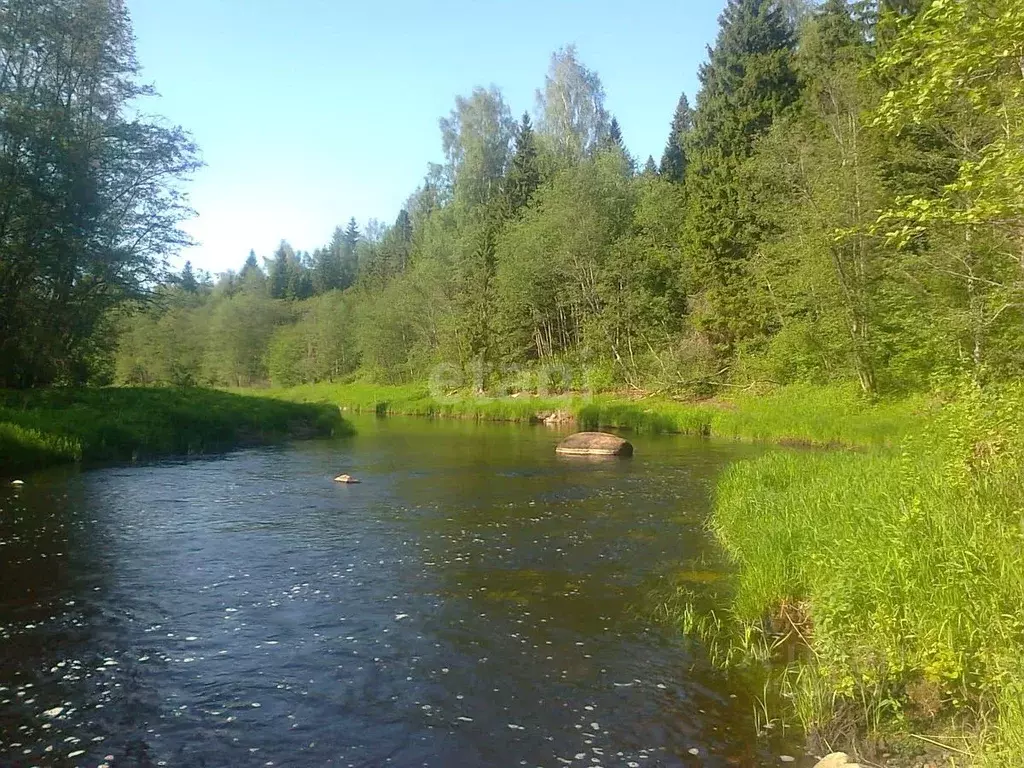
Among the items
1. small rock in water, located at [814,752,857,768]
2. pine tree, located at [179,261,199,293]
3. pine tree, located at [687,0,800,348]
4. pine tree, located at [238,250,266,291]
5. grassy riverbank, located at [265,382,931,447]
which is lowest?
small rock in water, located at [814,752,857,768]

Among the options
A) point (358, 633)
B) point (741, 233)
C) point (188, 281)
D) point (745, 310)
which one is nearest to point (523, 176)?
point (741, 233)

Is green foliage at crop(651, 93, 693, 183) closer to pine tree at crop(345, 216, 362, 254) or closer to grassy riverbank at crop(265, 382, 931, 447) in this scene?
grassy riverbank at crop(265, 382, 931, 447)

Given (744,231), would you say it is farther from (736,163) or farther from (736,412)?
(736,412)

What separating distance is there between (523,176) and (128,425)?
44885 millimetres

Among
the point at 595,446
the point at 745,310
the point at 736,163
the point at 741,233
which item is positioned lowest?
the point at 595,446

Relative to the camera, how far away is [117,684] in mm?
7789

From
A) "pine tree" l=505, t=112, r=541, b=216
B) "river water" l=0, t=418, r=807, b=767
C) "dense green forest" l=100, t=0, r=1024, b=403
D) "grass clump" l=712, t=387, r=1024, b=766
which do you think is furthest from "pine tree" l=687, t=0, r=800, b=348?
"grass clump" l=712, t=387, r=1024, b=766

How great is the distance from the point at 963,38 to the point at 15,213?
95.4 feet

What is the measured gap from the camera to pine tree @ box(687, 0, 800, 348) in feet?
144

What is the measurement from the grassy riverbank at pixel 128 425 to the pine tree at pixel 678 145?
3863 cm

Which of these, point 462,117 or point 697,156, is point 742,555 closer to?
point 697,156

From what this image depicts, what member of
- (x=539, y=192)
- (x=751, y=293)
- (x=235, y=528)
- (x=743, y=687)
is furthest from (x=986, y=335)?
(x=539, y=192)

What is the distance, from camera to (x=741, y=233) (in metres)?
44.0

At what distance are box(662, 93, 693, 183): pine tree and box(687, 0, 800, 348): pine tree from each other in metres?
11.8
